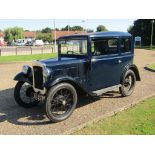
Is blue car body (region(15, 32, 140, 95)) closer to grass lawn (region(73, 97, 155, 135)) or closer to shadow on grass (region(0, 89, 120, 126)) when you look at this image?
shadow on grass (region(0, 89, 120, 126))

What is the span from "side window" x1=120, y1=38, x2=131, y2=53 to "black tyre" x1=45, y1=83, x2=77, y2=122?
2433 mm

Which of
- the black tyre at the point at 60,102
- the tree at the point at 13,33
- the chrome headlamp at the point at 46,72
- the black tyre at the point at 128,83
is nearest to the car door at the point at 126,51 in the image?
the black tyre at the point at 128,83

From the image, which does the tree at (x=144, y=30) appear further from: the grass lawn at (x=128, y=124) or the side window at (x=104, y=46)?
the grass lawn at (x=128, y=124)

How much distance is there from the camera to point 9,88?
858 centimetres

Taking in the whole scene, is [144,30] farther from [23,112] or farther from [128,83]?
[23,112]

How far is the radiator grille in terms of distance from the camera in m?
5.56

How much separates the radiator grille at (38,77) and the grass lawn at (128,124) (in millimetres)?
1525

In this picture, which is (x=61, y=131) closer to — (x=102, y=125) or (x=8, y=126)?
(x=102, y=125)

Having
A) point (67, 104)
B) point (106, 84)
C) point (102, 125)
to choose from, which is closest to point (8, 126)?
point (67, 104)

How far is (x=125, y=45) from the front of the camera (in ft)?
24.0

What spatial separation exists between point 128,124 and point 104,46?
7.77 ft

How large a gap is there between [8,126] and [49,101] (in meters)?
1.02

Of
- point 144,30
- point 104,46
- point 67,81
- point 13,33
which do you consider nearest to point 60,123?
point 67,81

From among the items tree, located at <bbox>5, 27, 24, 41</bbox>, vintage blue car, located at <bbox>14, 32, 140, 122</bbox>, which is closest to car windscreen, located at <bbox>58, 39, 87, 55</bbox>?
vintage blue car, located at <bbox>14, 32, 140, 122</bbox>
